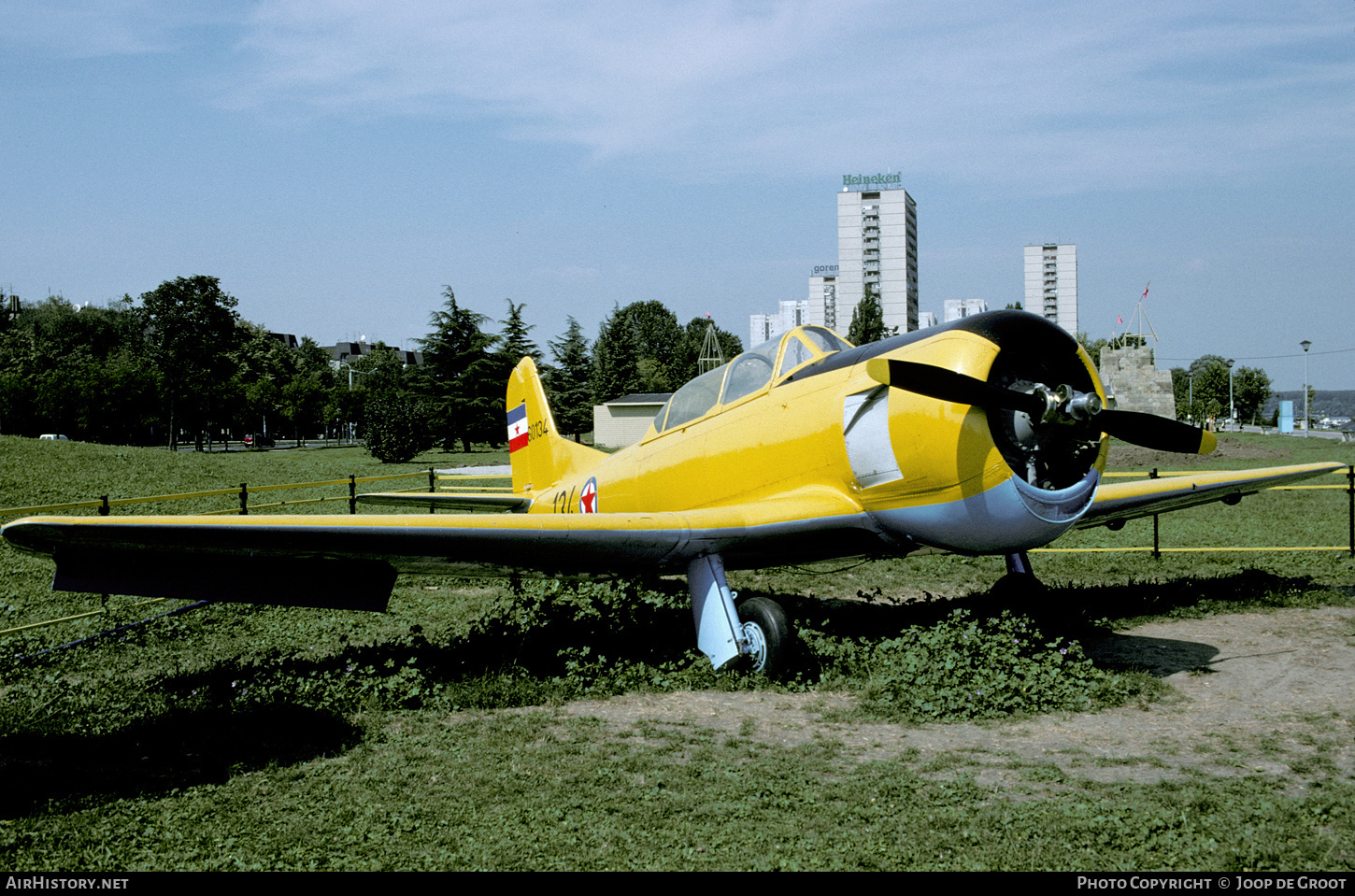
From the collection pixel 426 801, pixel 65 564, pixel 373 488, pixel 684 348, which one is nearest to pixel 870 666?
pixel 426 801

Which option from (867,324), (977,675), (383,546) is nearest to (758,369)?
(977,675)

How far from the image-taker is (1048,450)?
636 cm

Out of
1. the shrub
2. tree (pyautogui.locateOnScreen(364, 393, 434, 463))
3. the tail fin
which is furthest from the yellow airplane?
tree (pyautogui.locateOnScreen(364, 393, 434, 463))

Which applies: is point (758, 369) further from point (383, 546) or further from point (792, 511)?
point (383, 546)

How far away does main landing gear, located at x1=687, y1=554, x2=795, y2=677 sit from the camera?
22.6 feet

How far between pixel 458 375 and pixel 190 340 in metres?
15.7

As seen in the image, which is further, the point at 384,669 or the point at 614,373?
the point at 614,373

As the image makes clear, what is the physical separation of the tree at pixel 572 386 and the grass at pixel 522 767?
178ft

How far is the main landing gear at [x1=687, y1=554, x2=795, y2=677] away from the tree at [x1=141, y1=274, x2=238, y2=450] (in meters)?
49.7

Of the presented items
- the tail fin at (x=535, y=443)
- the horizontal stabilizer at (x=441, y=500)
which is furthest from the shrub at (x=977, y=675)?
the tail fin at (x=535, y=443)

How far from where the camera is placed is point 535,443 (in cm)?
1261

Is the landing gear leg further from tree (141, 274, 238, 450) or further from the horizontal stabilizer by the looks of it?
tree (141, 274, 238, 450)

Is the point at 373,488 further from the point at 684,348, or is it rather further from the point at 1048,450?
the point at 684,348

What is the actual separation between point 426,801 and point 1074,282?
19330 centimetres
